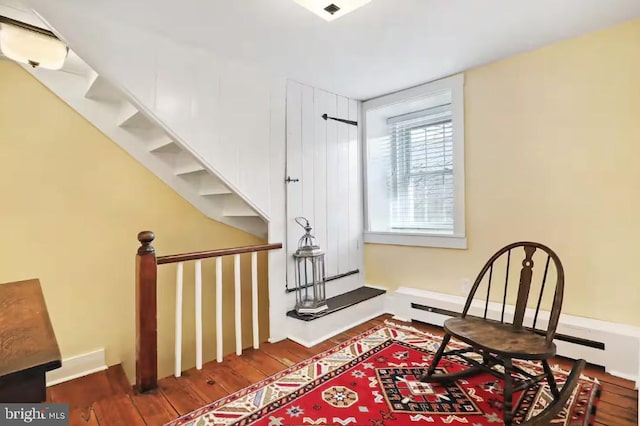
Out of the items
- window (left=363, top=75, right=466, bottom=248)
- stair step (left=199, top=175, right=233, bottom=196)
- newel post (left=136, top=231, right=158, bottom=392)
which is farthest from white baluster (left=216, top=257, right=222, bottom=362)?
window (left=363, top=75, right=466, bottom=248)

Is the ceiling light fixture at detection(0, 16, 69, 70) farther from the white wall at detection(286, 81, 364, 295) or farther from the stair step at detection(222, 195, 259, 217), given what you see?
the white wall at detection(286, 81, 364, 295)

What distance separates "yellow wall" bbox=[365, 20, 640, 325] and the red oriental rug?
819 mm

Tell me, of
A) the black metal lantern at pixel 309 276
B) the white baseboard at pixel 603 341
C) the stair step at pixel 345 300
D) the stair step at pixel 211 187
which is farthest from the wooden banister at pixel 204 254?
the white baseboard at pixel 603 341

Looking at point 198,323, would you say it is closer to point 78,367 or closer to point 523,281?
point 78,367

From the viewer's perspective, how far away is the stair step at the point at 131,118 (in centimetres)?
228

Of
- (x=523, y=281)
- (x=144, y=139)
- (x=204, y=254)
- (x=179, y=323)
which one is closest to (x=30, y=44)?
(x=144, y=139)

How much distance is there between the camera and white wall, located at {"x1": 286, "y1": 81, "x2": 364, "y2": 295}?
2943mm

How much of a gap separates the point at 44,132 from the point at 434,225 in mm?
3224

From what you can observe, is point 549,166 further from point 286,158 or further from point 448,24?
point 286,158

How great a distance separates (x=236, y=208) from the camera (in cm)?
297

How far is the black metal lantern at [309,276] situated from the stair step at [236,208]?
43 cm

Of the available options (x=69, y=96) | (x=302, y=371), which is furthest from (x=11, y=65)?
(x=302, y=371)

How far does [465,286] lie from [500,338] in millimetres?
1215

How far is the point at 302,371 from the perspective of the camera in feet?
7.27
